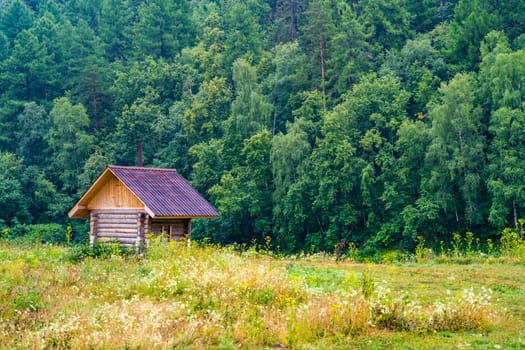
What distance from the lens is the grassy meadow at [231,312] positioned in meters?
9.38

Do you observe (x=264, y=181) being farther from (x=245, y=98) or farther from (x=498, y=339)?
A: (x=498, y=339)

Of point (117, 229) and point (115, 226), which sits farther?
point (115, 226)

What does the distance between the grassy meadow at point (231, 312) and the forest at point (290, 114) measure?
28.8m

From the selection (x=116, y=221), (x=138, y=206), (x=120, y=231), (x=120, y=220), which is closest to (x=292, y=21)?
(x=116, y=221)

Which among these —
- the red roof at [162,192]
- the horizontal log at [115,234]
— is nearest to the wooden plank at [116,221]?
the horizontal log at [115,234]

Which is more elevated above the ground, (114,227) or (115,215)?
(115,215)

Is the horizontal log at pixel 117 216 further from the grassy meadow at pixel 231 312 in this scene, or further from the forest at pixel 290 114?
the forest at pixel 290 114

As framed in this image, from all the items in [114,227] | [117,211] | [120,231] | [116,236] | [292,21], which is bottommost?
[116,236]

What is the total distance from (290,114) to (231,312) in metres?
47.3

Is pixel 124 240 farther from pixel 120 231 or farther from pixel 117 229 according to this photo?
pixel 117 229

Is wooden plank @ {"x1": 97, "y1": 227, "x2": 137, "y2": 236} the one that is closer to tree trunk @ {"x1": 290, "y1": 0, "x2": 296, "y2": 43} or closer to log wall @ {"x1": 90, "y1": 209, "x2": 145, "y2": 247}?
log wall @ {"x1": 90, "y1": 209, "x2": 145, "y2": 247}

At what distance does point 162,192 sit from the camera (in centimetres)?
2577

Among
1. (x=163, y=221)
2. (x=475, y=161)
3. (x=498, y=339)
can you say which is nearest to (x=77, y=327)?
(x=498, y=339)

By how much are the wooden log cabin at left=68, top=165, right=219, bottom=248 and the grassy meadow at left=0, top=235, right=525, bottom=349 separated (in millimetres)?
9580
